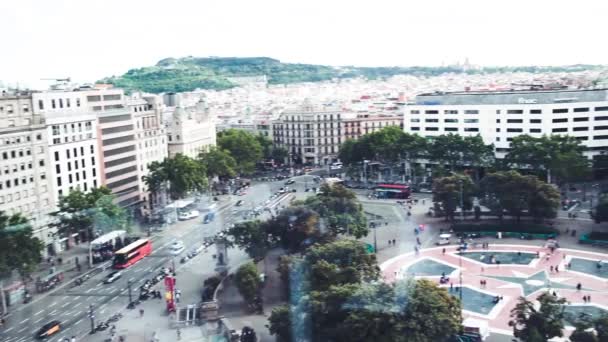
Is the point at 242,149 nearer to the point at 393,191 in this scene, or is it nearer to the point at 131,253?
the point at 393,191

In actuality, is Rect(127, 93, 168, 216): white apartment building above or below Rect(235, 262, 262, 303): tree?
above

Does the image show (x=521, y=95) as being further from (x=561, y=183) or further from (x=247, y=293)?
(x=247, y=293)

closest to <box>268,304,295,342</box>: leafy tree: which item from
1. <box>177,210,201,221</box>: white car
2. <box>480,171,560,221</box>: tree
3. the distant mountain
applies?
<box>480,171,560,221</box>: tree

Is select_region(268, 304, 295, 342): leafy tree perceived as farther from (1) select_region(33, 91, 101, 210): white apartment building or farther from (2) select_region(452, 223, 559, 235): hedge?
(1) select_region(33, 91, 101, 210): white apartment building

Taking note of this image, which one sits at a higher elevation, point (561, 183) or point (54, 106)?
point (54, 106)

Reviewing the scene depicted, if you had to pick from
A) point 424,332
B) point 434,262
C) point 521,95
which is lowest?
point 434,262

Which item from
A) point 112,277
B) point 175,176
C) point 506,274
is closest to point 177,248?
point 112,277

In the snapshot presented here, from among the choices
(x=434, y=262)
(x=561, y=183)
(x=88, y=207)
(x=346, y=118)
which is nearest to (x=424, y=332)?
(x=434, y=262)
